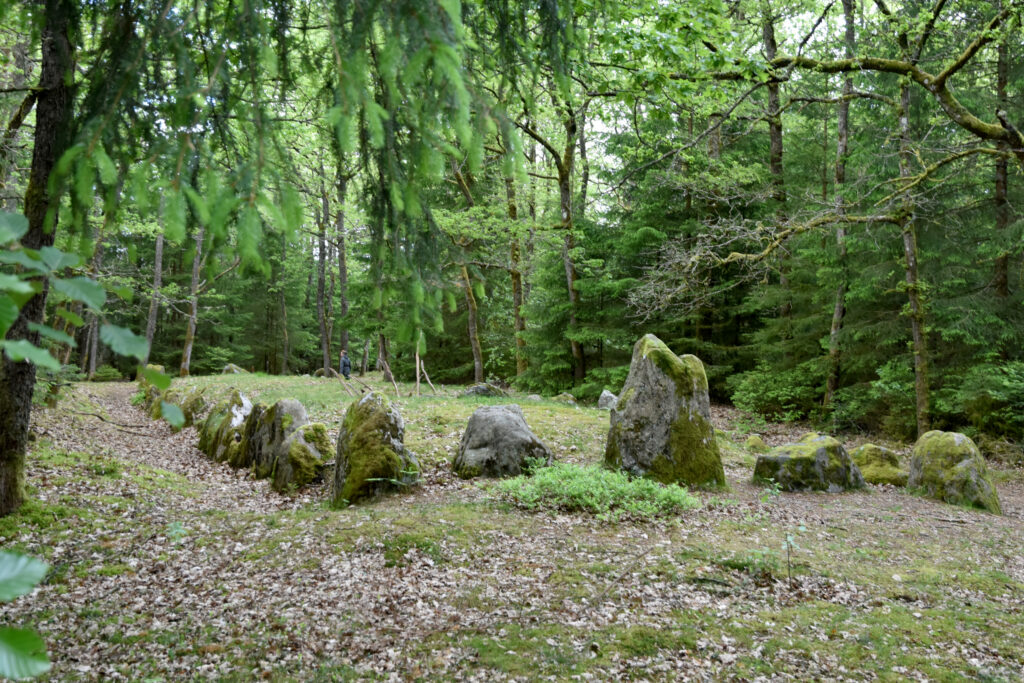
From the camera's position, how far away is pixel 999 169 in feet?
33.9

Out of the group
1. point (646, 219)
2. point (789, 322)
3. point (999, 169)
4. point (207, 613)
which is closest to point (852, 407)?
point (789, 322)

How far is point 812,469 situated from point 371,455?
5.97 m

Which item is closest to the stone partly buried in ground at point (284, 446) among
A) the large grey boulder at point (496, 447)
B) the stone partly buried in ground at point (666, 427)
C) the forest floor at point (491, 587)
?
the forest floor at point (491, 587)

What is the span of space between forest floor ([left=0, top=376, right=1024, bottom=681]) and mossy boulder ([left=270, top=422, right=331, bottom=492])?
32 centimetres

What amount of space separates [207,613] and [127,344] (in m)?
3.50

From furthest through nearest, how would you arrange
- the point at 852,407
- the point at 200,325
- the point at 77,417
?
the point at 200,325, the point at 852,407, the point at 77,417

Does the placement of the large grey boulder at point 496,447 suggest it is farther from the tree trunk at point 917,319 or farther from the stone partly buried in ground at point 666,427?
the tree trunk at point 917,319

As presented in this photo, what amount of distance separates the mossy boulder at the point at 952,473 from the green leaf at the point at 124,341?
9.29 metres

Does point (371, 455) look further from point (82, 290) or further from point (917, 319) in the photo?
point (917, 319)

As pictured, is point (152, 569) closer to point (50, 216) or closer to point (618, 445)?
point (50, 216)

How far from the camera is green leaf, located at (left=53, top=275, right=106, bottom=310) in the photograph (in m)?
1.23

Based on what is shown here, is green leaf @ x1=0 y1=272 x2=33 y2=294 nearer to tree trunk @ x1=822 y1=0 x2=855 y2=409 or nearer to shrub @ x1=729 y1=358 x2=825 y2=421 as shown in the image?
tree trunk @ x1=822 y1=0 x2=855 y2=409

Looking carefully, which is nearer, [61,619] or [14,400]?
[61,619]

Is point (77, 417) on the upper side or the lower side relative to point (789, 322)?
lower
